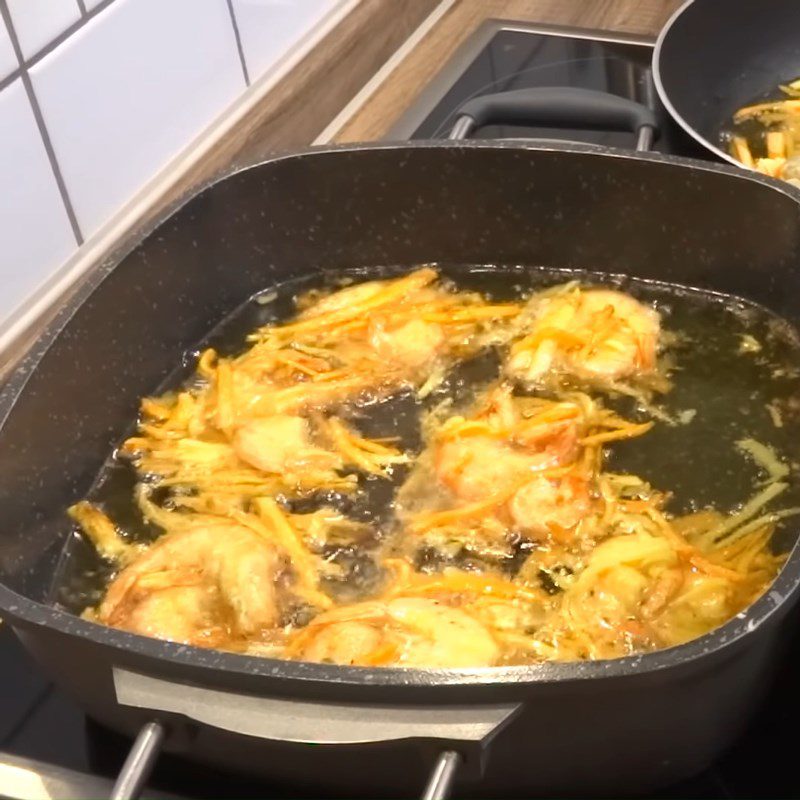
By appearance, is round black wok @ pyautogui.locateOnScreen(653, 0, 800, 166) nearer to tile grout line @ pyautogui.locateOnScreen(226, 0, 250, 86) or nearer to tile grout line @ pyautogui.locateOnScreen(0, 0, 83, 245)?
tile grout line @ pyautogui.locateOnScreen(226, 0, 250, 86)

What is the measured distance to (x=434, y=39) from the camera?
4.82 feet

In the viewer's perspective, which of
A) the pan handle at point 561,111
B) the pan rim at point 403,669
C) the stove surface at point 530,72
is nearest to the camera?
the pan rim at point 403,669

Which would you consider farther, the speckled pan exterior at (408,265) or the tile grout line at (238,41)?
the tile grout line at (238,41)

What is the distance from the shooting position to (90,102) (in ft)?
3.26

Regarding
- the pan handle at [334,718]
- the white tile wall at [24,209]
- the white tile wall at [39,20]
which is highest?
the white tile wall at [39,20]

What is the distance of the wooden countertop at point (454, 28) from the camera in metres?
1.33

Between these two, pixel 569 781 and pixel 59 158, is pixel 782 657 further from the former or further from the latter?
pixel 59 158

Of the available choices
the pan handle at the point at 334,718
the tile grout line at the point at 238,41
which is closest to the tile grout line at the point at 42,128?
the tile grout line at the point at 238,41

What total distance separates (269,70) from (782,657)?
33.7 inches

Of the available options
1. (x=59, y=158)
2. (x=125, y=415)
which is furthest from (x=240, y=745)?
(x=59, y=158)

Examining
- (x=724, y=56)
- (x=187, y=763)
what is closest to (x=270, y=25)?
(x=724, y=56)

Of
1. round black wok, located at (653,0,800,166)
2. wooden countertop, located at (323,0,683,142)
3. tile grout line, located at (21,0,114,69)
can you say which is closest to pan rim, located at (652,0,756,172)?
round black wok, located at (653,0,800,166)

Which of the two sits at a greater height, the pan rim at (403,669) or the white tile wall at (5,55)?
the white tile wall at (5,55)

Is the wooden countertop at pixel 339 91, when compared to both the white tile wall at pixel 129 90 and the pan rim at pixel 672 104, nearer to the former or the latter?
the white tile wall at pixel 129 90
